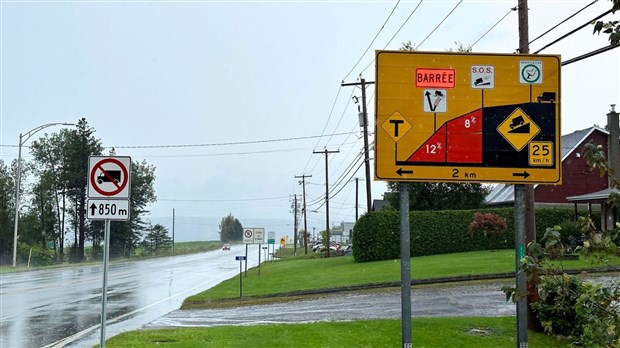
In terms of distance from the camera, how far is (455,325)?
12.1 m

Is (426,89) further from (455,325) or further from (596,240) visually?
(455,325)

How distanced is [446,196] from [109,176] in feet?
129

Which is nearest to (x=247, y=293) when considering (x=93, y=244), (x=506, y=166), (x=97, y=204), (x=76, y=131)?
(x=97, y=204)

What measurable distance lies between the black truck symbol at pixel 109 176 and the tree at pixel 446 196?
122ft

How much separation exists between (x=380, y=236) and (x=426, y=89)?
28.7 metres

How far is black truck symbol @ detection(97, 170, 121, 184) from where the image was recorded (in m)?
8.56

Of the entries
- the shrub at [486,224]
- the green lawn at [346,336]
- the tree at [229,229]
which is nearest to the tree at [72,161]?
the shrub at [486,224]

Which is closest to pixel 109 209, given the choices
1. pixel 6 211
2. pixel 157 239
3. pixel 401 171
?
pixel 401 171

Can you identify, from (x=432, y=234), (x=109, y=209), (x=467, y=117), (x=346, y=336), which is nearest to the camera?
(x=467, y=117)

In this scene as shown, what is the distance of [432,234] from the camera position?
35.8 metres

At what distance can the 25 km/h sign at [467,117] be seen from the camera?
7.22 m

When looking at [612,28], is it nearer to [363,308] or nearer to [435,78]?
[435,78]

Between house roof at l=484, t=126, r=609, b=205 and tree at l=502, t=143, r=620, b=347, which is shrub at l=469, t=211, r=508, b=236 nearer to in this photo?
house roof at l=484, t=126, r=609, b=205

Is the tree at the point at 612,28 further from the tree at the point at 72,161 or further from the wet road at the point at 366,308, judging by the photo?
the tree at the point at 72,161
